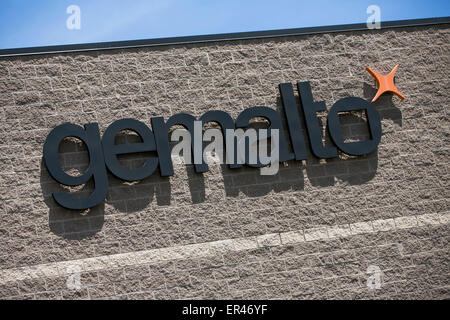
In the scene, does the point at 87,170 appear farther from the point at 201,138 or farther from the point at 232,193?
the point at 232,193

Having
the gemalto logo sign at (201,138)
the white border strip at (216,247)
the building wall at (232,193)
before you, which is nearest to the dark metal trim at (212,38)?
the building wall at (232,193)

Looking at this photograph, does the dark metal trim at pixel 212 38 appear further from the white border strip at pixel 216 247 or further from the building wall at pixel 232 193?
the white border strip at pixel 216 247

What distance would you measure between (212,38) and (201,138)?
1.73 m

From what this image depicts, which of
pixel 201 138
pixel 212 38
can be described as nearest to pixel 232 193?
pixel 201 138

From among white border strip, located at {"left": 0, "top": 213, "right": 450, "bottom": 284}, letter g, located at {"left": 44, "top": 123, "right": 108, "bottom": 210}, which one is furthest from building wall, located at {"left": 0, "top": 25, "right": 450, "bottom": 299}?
letter g, located at {"left": 44, "top": 123, "right": 108, "bottom": 210}

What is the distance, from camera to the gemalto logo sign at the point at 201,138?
28.8 feet

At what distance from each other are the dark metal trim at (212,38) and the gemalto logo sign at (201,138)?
0.92m

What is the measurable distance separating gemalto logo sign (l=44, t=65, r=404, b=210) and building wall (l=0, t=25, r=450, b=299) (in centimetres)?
17

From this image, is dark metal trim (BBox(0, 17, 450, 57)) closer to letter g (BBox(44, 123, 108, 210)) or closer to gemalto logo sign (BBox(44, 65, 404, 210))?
gemalto logo sign (BBox(44, 65, 404, 210))

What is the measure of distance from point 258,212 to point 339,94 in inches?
97.3

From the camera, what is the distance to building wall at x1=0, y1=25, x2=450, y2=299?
8.71 metres

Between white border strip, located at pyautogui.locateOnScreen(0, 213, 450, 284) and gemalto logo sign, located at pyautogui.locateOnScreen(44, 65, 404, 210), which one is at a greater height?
gemalto logo sign, located at pyautogui.locateOnScreen(44, 65, 404, 210)

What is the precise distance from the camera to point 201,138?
9281 millimetres
